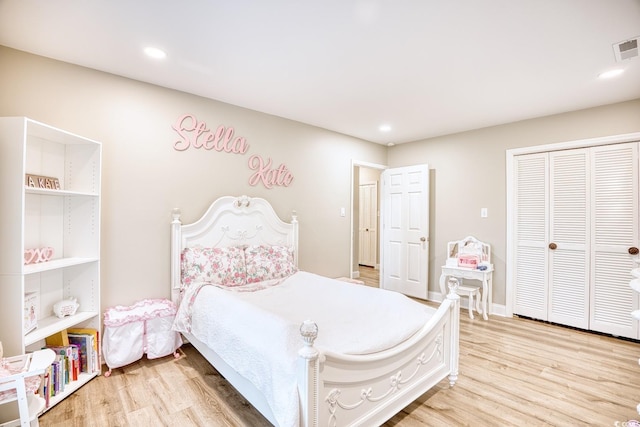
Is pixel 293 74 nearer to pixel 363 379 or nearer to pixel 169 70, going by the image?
pixel 169 70

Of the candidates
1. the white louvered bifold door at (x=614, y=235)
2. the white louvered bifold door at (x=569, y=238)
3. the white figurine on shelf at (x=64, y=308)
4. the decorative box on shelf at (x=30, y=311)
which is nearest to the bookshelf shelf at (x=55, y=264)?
the decorative box on shelf at (x=30, y=311)

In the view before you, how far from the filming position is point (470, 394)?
2174 mm

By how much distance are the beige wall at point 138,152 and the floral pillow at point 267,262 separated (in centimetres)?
60

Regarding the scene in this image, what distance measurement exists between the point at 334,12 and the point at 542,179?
130 inches

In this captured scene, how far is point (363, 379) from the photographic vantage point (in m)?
1.59

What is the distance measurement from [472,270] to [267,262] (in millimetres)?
2555

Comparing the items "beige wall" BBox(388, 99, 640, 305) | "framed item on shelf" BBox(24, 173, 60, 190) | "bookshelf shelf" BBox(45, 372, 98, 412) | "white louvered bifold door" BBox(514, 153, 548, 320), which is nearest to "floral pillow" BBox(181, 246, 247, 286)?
"bookshelf shelf" BBox(45, 372, 98, 412)

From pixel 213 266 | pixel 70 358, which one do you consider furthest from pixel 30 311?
pixel 213 266

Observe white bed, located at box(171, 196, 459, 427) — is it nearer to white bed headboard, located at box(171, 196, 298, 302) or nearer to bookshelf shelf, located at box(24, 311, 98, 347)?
white bed headboard, located at box(171, 196, 298, 302)

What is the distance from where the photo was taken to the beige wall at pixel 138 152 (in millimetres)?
2295

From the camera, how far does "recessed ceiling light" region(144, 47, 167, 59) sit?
7.22 ft

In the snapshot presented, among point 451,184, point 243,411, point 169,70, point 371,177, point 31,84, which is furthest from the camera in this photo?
point 371,177

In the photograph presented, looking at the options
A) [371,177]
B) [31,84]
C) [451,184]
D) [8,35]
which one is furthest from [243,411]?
[371,177]

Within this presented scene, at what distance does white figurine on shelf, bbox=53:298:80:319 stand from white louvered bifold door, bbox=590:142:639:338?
4983 millimetres
